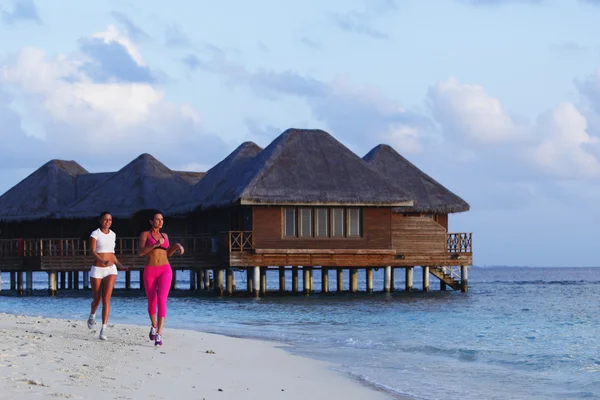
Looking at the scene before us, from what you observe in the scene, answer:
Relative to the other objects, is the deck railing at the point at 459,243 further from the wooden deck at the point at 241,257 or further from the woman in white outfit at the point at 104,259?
the woman in white outfit at the point at 104,259

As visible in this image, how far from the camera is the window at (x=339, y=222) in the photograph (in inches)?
1271

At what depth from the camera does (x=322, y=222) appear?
3209 centimetres

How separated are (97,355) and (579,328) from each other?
1493cm

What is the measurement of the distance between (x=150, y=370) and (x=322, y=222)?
74.3 feet

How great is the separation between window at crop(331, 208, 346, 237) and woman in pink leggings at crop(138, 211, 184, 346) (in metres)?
20.6

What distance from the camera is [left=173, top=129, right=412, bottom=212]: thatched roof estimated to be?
31.2 m

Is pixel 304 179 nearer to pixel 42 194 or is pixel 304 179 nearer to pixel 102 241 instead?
pixel 42 194

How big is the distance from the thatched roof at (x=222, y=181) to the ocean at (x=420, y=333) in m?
3.33

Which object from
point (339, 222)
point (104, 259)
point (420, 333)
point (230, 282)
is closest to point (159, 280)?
point (104, 259)

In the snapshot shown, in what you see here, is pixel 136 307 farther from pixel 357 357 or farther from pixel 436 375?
pixel 436 375

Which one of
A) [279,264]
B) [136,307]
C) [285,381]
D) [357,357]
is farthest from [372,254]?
[285,381]

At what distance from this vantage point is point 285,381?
33.6ft

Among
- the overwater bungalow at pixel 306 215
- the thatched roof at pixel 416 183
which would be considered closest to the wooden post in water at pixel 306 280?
the overwater bungalow at pixel 306 215

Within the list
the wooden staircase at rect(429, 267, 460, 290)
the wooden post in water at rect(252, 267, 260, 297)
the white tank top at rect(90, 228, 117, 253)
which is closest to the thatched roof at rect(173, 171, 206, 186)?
the wooden staircase at rect(429, 267, 460, 290)
